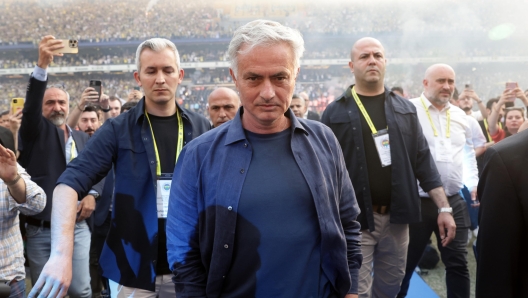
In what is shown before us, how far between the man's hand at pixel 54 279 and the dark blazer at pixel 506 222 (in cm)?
116

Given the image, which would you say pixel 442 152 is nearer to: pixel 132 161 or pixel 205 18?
pixel 132 161

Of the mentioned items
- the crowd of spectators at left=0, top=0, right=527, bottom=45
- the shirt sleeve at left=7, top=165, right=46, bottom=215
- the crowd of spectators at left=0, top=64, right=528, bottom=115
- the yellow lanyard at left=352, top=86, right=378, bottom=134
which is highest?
the crowd of spectators at left=0, top=0, right=527, bottom=45

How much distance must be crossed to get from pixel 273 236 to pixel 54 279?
2.21 ft

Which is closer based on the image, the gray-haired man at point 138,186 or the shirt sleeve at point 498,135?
the gray-haired man at point 138,186

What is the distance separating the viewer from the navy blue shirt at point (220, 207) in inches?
53.9

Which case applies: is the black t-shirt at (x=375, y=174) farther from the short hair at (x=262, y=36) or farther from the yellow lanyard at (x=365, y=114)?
the short hair at (x=262, y=36)

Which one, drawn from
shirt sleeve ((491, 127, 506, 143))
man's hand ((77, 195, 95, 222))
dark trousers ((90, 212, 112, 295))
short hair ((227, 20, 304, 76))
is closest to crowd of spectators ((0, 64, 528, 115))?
shirt sleeve ((491, 127, 506, 143))

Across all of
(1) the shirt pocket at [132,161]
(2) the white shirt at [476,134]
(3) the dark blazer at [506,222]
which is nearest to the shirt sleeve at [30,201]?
(1) the shirt pocket at [132,161]

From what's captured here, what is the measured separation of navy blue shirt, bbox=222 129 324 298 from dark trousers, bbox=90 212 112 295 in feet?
8.97

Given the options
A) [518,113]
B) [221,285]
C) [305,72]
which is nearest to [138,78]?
[221,285]

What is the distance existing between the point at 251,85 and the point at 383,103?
179 centimetres

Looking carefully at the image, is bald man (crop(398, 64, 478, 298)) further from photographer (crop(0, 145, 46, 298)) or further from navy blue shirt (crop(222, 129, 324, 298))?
photographer (crop(0, 145, 46, 298))

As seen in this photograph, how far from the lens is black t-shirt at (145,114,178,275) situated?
6.74 feet

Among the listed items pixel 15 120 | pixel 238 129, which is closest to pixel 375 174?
pixel 238 129
